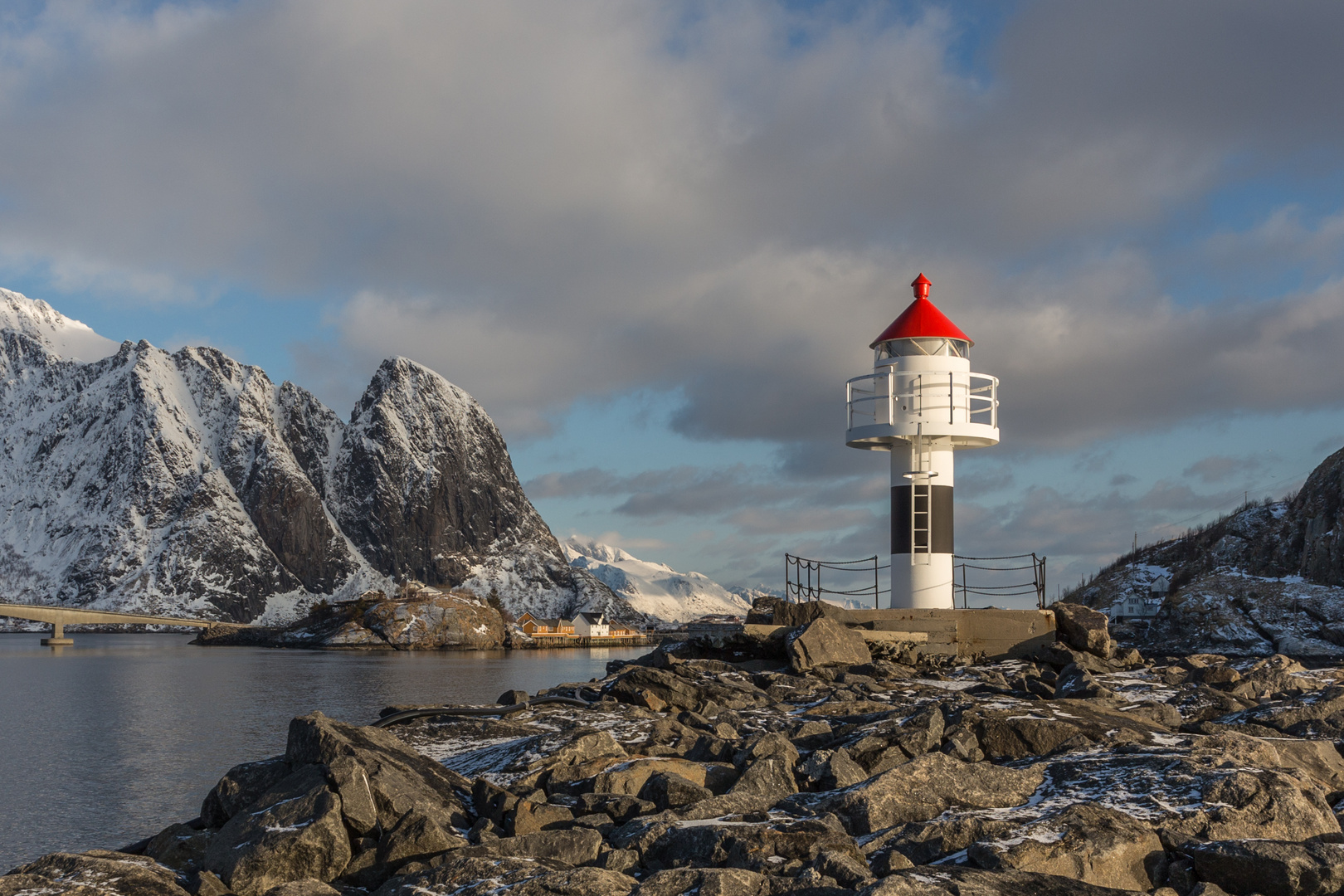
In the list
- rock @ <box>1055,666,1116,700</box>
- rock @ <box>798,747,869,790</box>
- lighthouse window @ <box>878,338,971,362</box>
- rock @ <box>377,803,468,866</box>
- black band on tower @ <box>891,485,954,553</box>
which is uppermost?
lighthouse window @ <box>878,338,971,362</box>

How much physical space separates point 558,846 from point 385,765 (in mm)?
2672

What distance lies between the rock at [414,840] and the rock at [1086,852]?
469 cm

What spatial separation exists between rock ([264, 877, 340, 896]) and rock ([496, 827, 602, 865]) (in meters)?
1.45

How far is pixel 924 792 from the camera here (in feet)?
31.4

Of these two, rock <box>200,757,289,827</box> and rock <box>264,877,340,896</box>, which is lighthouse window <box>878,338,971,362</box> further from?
rock <box>264,877,340,896</box>

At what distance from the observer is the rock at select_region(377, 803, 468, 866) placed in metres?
9.48

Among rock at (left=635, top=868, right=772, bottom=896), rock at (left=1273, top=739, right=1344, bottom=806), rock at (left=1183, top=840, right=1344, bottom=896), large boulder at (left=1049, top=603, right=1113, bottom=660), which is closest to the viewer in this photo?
rock at (left=635, top=868, right=772, bottom=896)

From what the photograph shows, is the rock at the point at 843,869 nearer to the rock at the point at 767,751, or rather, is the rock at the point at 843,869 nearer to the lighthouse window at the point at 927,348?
the rock at the point at 767,751

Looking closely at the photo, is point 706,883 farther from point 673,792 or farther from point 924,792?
point 924,792

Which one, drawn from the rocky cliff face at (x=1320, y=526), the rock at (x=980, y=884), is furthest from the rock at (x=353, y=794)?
the rocky cliff face at (x=1320, y=526)

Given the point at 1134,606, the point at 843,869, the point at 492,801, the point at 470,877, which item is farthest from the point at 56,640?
the point at 843,869

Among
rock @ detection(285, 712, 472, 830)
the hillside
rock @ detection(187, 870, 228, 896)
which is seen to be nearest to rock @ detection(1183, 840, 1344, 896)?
rock @ detection(285, 712, 472, 830)

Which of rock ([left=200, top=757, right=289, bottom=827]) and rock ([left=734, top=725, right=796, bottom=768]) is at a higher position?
rock ([left=734, top=725, right=796, bottom=768])

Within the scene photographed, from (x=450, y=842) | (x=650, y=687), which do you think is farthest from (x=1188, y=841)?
(x=650, y=687)
